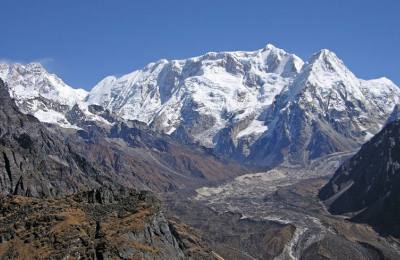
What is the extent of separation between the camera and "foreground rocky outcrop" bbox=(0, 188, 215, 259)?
175825mm

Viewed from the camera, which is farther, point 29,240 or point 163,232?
point 163,232

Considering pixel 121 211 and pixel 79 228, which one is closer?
pixel 79 228

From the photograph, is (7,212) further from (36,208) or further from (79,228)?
(79,228)

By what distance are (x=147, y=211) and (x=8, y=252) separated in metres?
35.6

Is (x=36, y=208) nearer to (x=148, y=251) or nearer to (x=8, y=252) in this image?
(x=8, y=252)

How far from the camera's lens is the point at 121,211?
197375 mm

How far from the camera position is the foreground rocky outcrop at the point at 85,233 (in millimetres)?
175825

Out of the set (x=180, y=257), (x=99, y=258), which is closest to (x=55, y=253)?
(x=99, y=258)

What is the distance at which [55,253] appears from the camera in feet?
572

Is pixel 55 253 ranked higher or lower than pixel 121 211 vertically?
lower

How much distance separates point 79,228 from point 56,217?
8388mm

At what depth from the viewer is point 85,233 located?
183000 millimetres

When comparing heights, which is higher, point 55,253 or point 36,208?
point 36,208

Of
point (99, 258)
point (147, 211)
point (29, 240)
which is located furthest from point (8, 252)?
point (147, 211)
